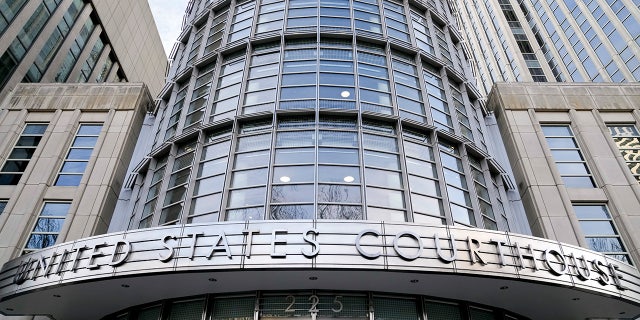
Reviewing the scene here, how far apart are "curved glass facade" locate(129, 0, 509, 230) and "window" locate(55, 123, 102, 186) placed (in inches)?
123

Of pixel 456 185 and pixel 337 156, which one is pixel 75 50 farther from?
pixel 456 185

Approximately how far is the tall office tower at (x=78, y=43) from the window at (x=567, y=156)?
33.1 metres

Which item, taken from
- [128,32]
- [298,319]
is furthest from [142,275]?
[128,32]

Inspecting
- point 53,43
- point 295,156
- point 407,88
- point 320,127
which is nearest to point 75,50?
point 53,43

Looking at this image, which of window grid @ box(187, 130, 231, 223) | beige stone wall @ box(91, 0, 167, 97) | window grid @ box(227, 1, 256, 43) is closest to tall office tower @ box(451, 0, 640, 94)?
window grid @ box(227, 1, 256, 43)

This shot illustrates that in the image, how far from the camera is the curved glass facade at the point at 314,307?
14.9m

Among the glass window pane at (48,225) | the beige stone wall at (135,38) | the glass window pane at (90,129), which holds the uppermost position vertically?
the beige stone wall at (135,38)

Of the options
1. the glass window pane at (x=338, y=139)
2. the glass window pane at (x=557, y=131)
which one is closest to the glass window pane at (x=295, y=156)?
the glass window pane at (x=338, y=139)

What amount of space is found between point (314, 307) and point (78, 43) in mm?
35885

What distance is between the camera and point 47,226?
2161 cm

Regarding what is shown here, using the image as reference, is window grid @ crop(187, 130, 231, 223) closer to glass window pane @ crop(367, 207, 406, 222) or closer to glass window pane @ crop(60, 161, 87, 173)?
glass window pane @ crop(367, 207, 406, 222)

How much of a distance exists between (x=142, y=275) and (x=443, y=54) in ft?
68.6

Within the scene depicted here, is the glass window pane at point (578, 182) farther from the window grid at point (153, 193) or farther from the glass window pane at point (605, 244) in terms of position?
the window grid at point (153, 193)

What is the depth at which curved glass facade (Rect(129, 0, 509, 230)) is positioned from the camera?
18219mm
